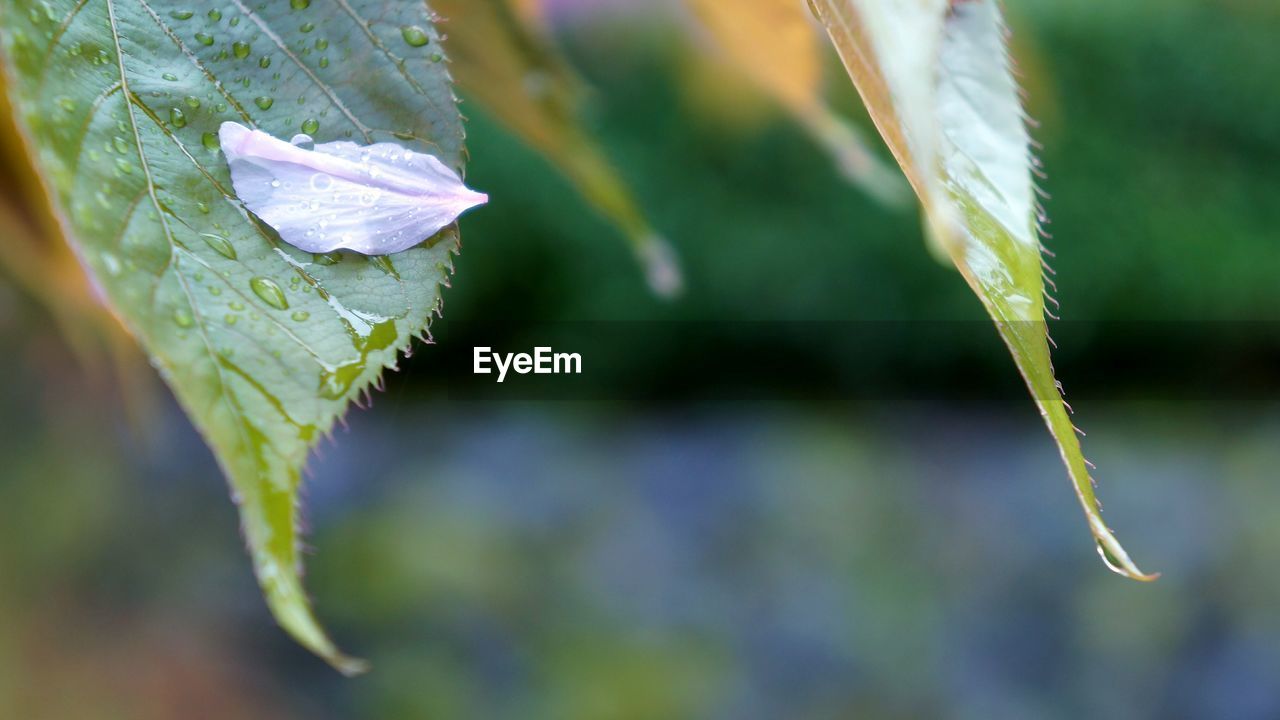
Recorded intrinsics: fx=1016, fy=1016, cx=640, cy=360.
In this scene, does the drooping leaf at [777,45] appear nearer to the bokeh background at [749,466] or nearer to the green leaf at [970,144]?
the green leaf at [970,144]

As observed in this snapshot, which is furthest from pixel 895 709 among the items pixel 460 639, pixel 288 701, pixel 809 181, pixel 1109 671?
pixel 809 181

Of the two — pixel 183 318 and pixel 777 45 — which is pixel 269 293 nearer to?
pixel 183 318

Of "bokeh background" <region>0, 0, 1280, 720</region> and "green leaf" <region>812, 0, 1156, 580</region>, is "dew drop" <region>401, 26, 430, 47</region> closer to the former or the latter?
"green leaf" <region>812, 0, 1156, 580</region>

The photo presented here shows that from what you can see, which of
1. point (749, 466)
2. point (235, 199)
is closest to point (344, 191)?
point (235, 199)

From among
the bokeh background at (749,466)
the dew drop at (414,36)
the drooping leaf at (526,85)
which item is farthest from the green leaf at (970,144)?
the bokeh background at (749,466)

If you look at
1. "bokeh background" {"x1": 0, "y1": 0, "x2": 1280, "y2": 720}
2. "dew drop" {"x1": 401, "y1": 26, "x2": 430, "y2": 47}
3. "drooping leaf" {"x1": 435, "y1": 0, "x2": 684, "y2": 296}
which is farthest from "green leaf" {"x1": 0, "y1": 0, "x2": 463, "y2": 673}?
"bokeh background" {"x1": 0, "y1": 0, "x2": 1280, "y2": 720}

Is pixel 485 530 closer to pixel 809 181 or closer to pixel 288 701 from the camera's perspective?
pixel 288 701
